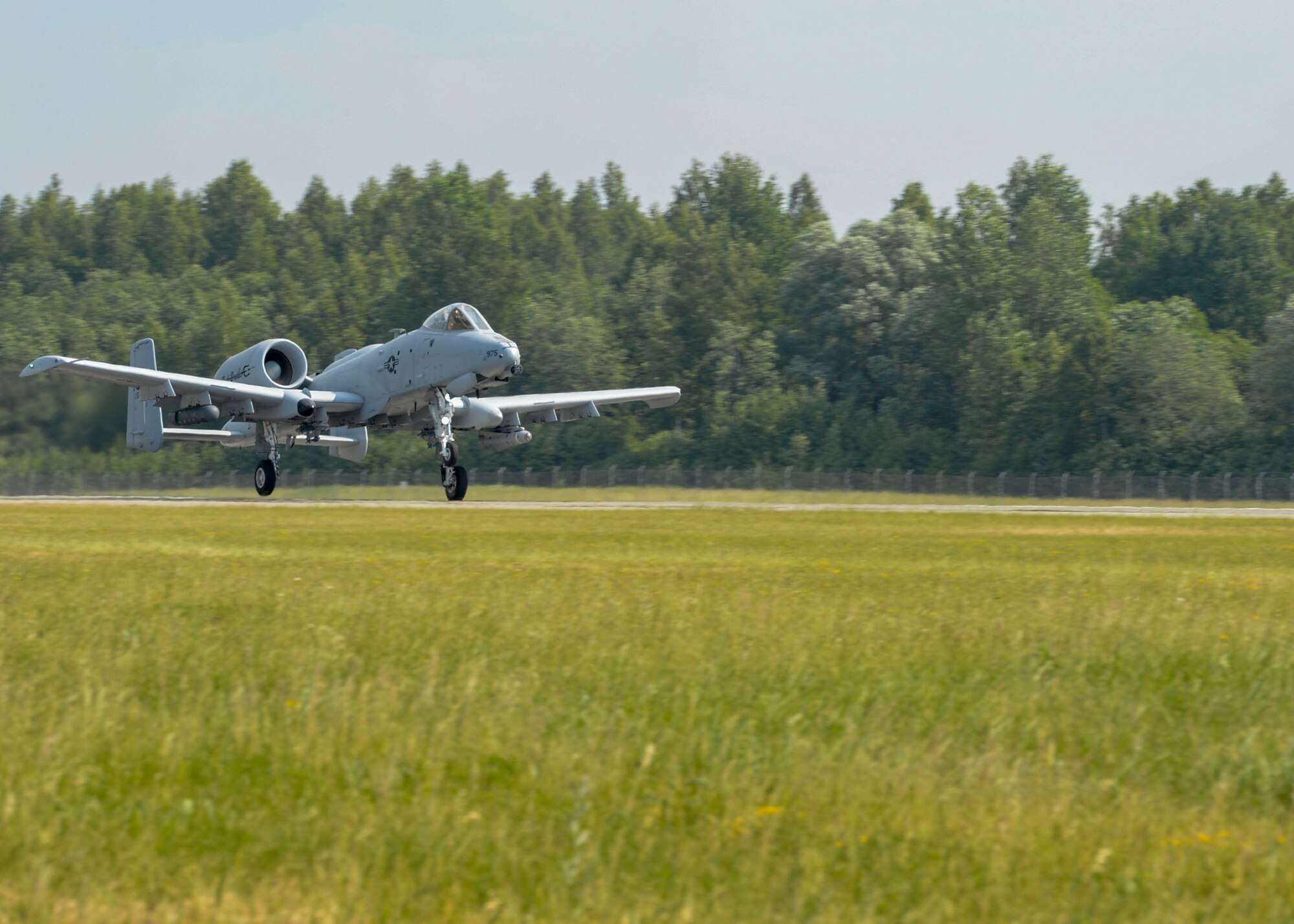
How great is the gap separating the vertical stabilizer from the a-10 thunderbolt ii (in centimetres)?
5

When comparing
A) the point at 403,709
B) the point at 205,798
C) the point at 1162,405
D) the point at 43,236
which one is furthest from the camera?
the point at 43,236

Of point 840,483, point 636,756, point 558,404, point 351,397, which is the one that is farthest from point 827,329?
point 636,756

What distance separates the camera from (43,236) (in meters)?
153

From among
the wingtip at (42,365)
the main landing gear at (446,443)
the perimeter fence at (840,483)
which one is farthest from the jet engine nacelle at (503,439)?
the perimeter fence at (840,483)

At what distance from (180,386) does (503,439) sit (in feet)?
32.2

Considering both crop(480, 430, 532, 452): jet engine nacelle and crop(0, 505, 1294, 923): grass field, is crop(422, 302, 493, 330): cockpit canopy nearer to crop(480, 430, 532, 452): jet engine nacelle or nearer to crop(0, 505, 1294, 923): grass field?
crop(480, 430, 532, 452): jet engine nacelle

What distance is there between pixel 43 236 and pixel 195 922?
162m

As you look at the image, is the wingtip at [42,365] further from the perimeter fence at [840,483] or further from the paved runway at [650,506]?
the perimeter fence at [840,483]

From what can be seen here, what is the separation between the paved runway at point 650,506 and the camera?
42.1 m

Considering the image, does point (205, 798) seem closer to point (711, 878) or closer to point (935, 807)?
point (711, 878)

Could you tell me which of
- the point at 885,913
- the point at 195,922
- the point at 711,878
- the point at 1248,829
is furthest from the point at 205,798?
the point at 1248,829

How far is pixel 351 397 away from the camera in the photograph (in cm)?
4441

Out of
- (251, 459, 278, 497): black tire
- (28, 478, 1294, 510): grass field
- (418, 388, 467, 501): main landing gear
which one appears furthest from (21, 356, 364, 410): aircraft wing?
(28, 478, 1294, 510): grass field

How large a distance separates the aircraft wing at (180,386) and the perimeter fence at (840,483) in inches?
669
